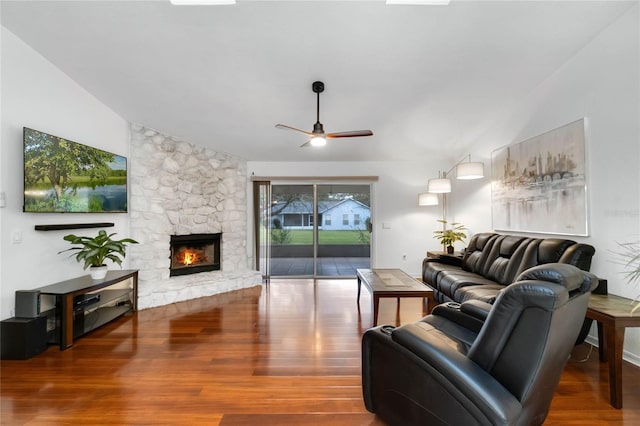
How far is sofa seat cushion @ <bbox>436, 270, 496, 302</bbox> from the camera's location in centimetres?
328

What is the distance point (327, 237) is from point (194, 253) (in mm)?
2575

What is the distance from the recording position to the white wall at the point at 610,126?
2.39 m

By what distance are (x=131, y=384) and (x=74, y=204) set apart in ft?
7.23

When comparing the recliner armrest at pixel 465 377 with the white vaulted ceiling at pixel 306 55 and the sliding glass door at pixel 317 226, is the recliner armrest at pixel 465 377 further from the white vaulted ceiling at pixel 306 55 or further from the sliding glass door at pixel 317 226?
the sliding glass door at pixel 317 226

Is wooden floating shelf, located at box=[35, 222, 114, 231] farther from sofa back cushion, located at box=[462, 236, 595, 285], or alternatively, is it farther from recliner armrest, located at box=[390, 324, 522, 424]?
sofa back cushion, located at box=[462, 236, 595, 285]

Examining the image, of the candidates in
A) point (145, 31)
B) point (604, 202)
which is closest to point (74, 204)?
point (145, 31)

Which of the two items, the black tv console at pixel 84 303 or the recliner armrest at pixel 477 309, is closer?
the recliner armrest at pixel 477 309

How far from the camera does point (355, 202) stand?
593 centimetres

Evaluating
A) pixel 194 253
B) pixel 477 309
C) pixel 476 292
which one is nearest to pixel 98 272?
pixel 194 253

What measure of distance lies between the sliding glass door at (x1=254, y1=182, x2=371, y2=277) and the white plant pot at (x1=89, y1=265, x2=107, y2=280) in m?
2.94

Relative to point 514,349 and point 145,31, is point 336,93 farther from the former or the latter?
point 514,349

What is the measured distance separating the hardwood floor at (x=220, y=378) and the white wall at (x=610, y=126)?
985 mm

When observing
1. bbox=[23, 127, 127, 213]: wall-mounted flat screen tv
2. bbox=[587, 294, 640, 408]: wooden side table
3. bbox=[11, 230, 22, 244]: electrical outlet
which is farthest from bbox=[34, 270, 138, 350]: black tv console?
bbox=[587, 294, 640, 408]: wooden side table

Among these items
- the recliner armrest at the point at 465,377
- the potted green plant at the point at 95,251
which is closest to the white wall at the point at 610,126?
the recliner armrest at the point at 465,377
